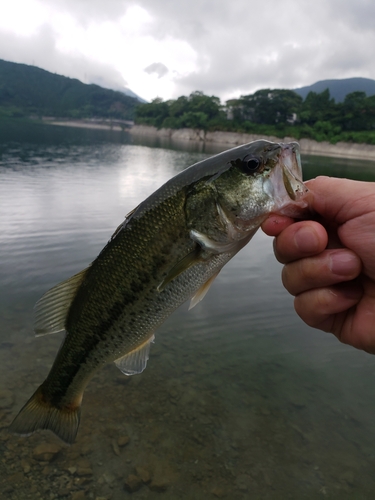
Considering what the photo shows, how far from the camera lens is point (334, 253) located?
2.48 metres

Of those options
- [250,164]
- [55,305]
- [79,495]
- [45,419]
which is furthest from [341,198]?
[79,495]

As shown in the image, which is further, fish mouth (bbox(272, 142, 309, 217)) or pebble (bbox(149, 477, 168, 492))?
pebble (bbox(149, 477, 168, 492))

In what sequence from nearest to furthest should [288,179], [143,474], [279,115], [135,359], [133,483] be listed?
[288,179] < [135,359] < [133,483] < [143,474] < [279,115]

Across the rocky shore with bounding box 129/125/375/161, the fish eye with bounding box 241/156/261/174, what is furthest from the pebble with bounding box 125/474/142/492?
the rocky shore with bounding box 129/125/375/161

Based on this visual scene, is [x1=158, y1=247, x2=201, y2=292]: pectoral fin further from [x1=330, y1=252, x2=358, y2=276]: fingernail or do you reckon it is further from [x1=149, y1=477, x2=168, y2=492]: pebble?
[x1=149, y1=477, x2=168, y2=492]: pebble

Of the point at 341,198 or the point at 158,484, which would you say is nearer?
the point at 341,198

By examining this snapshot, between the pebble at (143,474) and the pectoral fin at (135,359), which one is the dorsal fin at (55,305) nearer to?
the pectoral fin at (135,359)

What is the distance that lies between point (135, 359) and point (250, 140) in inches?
4673

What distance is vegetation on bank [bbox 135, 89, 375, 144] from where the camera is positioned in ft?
323

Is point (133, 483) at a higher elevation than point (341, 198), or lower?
lower

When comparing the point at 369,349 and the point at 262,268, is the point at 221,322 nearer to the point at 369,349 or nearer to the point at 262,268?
the point at 262,268

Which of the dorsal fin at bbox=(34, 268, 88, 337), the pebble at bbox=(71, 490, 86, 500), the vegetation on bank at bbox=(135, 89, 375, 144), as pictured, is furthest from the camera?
the vegetation on bank at bbox=(135, 89, 375, 144)

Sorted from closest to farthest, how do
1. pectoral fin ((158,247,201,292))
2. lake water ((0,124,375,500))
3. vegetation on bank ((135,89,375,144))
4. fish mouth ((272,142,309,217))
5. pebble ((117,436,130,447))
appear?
1. fish mouth ((272,142,309,217))
2. pectoral fin ((158,247,201,292))
3. lake water ((0,124,375,500))
4. pebble ((117,436,130,447))
5. vegetation on bank ((135,89,375,144))

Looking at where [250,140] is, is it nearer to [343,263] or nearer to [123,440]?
[123,440]
